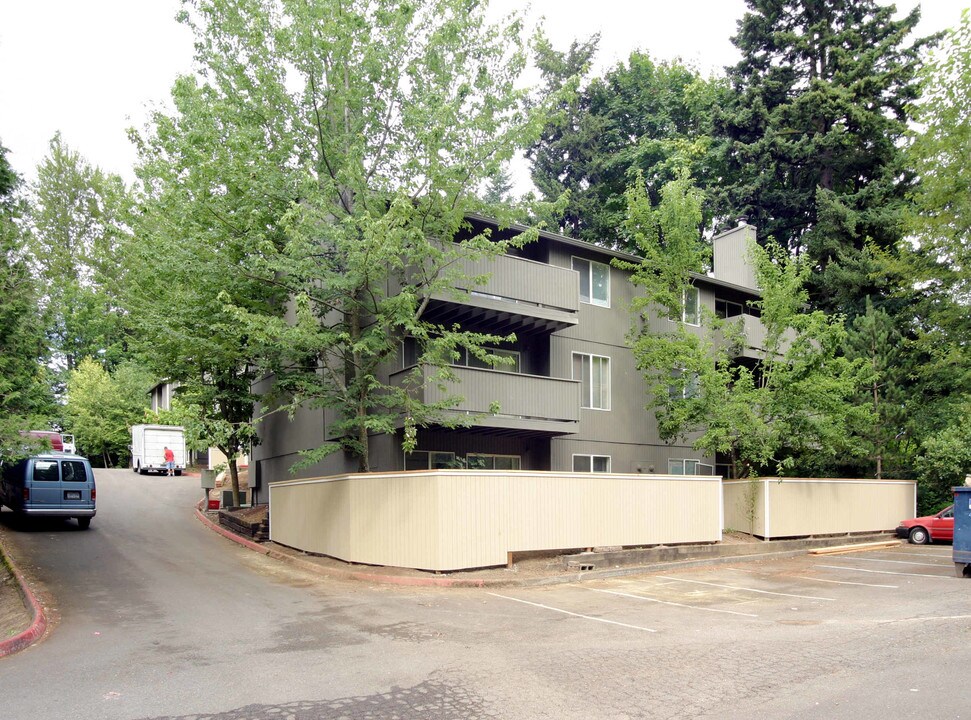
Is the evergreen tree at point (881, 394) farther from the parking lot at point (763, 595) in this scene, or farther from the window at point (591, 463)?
Answer: the window at point (591, 463)

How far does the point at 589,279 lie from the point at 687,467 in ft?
24.3

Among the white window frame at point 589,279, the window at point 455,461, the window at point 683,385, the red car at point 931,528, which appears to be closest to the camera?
the window at point 455,461

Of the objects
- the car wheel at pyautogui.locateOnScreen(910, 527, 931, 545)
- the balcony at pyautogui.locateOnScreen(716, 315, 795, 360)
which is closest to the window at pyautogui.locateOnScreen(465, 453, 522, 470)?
the balcony at pyautogui.locateOnScreen(716, 315, 795, 360)

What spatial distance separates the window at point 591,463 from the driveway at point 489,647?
636 centimetres

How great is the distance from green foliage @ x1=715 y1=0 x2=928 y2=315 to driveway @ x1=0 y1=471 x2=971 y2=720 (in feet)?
71.0

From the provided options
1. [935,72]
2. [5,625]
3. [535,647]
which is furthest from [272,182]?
[935,72]

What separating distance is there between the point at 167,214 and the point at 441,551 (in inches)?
432

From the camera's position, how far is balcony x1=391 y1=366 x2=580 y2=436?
63.0ft

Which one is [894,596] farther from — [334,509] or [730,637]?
[334,509]

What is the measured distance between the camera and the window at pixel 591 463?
23906 millimetres

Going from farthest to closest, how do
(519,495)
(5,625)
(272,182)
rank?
1. (272,182)
2. (519,495)
3. (5,625)

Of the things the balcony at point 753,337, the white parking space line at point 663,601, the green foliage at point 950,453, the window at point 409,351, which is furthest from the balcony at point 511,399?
the green foliage at point 950,453

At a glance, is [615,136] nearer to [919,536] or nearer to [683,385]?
[683,385]

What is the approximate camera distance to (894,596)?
14.2 m
